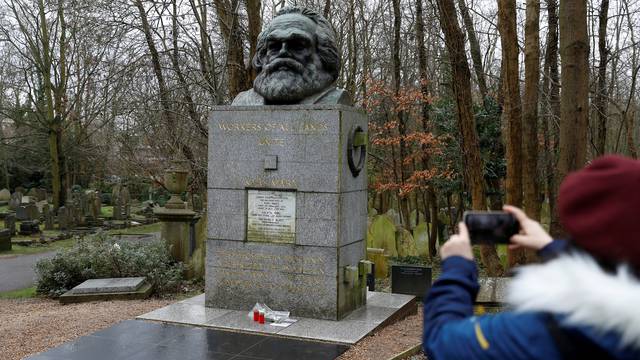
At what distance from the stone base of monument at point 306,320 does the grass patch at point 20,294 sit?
4.95m

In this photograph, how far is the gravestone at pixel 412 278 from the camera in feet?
33.6

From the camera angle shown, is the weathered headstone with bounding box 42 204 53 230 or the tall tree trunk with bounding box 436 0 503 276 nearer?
the tall tree trunk with bounding box 436 0 503 276

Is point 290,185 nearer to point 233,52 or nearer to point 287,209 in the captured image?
point 287,209

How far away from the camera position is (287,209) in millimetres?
7605

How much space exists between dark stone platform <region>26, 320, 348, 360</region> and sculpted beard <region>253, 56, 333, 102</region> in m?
2.99

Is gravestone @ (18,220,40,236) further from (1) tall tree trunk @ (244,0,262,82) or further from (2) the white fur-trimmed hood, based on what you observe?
(2) the white fur-trimmed hood

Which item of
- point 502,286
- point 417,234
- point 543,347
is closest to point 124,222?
point 417,234

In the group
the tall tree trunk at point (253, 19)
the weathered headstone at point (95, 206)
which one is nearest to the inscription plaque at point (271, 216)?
the tall tree trunk at point (253, 19)

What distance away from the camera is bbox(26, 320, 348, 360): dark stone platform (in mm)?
6234

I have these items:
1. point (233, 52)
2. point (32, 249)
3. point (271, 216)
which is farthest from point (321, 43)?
point (32, 249)

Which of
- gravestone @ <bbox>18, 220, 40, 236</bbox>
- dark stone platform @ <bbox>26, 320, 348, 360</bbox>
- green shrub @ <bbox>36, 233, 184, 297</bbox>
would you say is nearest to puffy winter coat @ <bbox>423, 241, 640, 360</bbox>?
dark stone platform @ <bbox>26, 320, 348, 360</bbox>

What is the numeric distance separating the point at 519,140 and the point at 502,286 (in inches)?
165

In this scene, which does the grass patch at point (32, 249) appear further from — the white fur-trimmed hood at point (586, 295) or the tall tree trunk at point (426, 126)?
the white fur-trimmed hood at point (586, 295)

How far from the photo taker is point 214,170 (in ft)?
26.1
